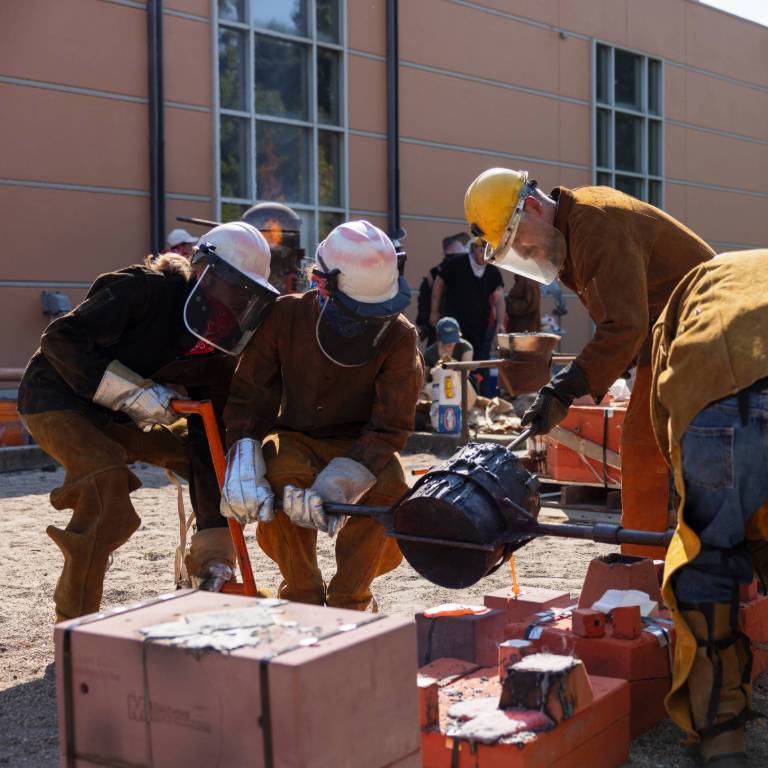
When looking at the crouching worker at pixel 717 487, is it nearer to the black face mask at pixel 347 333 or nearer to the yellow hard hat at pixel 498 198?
the black face mask at pixel 347 333

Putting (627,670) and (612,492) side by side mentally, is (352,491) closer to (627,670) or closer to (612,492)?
(627,670)

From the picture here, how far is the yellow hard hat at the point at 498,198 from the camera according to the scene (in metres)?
3.42

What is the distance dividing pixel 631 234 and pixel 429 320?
6.29 metres

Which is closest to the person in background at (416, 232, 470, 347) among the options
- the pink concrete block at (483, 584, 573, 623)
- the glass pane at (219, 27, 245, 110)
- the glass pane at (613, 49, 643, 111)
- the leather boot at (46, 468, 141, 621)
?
the glass pane at (219, 27, 245, 110)

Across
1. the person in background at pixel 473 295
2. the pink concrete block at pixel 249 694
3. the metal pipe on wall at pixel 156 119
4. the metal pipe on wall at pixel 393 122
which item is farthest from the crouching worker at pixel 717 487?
the metal pipe on wall at pixel 393 122

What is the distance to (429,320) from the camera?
9.61 m

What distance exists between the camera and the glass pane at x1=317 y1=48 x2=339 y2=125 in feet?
33.8

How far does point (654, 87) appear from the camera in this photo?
46.1 feet

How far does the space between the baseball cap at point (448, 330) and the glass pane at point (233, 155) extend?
8.77 feet

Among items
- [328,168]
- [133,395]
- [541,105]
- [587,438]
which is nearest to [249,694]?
[133,395]

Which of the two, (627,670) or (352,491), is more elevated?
(352,491)

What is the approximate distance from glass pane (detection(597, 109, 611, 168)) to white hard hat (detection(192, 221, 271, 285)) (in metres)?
10.8

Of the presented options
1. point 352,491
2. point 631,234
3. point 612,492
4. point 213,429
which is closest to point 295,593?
point 352,491

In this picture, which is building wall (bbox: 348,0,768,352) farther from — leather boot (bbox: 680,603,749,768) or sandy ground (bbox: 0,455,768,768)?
leather boot (bbox: 680,603,749,768)
